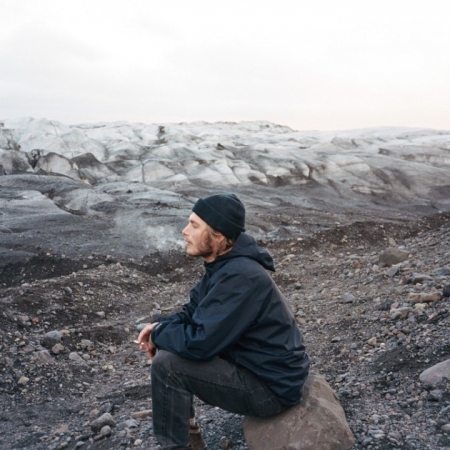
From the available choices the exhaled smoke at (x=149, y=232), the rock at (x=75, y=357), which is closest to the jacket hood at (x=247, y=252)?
the rock at (x=75, y=357)

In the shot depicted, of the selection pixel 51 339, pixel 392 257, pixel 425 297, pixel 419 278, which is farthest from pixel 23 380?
pixel 392 257

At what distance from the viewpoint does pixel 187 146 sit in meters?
41.3

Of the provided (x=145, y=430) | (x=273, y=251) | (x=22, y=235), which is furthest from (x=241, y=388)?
(x=22, y=235)

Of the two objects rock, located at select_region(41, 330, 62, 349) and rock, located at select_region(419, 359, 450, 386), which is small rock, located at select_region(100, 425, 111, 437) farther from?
rock, located at select_region(41, 330, 62, 349)

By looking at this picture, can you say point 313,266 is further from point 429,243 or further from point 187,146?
point 187,146

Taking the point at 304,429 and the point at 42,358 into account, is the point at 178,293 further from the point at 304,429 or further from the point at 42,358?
the point at 304,429

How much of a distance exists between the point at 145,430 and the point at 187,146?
36.8m

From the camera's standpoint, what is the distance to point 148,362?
8.24 metres

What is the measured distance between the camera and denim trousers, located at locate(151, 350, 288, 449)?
406cm

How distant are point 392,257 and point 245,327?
862 cm

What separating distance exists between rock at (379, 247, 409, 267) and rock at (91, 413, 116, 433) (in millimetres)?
7631

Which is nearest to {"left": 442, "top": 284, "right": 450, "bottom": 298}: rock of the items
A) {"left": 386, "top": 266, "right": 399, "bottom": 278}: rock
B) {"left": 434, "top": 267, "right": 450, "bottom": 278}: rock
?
{"left": 434, "top": 267, "right": 450, "bottom": 278}: rock

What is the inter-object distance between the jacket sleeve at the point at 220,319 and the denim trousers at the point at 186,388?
0.14m

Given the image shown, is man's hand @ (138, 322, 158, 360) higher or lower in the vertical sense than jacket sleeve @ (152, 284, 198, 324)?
lower
